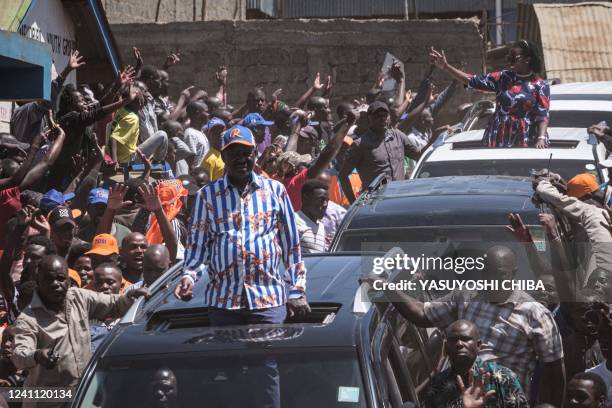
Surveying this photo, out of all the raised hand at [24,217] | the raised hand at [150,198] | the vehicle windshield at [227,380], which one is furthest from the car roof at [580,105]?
the vehicle windshield at [227,380]

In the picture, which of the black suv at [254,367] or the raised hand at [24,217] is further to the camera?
the raised hand at [24,217]

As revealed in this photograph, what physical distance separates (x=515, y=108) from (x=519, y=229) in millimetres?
4258

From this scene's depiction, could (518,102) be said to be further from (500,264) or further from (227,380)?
(227,380)

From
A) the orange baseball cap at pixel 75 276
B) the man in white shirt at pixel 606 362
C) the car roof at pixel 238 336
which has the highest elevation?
the car roof at pixel 238 336

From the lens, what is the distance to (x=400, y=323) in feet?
19.1

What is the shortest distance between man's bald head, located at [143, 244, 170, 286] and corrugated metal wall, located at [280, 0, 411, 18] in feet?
81.0

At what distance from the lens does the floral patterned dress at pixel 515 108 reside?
11.0 m

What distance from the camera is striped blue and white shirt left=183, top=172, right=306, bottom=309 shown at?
19.4 feet

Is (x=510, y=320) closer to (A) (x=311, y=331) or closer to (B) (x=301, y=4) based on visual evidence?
(A) (x=311, y=331)

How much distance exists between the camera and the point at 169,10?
2200 cm

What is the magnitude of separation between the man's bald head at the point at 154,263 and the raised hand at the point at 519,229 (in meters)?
2.31

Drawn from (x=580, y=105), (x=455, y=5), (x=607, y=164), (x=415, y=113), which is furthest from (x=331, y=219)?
(x=455, y=5)

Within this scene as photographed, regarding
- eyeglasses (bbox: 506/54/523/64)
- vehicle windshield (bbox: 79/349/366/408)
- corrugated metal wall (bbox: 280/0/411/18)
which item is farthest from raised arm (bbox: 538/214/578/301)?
corrugated metal wall (bbox: 280/0/411/18)

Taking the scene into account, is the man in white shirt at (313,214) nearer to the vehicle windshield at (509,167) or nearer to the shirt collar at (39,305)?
the vehicle windshield at (509,167)
